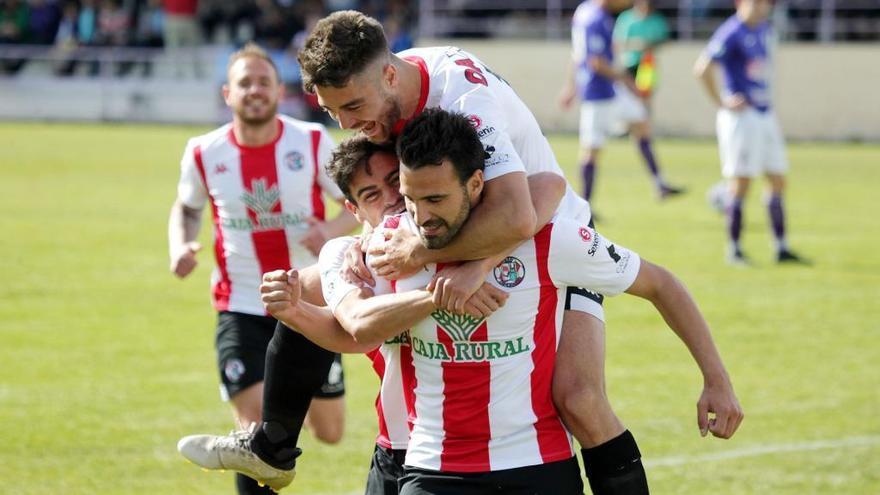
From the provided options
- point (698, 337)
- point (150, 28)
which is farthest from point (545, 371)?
point (150, 28)

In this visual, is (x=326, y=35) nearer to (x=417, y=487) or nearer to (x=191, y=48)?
(x=417, y=487)

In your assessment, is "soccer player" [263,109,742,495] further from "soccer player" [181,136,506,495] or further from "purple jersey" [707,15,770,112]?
"purple jersey" [707,15,770,112]

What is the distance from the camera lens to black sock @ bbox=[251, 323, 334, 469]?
5047mm

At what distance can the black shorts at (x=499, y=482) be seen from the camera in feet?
13.8

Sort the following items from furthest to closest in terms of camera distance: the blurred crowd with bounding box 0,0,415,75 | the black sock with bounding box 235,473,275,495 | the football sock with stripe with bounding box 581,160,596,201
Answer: the blurred crowd with bounding box 0,0,415,75 → the football sock with stripe with bounding box 581,160,596,201 → the black sock with bounding box 235,473,275,495

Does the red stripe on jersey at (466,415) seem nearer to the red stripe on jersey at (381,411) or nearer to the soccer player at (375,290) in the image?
the soccer player at (375,290)

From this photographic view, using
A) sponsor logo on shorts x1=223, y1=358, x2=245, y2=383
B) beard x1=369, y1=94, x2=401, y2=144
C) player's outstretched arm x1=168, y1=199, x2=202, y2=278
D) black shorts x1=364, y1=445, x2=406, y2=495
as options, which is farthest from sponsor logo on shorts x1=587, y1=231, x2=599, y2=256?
sponsor logo on shorts x1=223, y1=358, x2=245, y2=383

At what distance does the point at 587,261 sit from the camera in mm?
4355

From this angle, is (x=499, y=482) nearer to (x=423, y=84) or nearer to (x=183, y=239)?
(x=423, y=84)

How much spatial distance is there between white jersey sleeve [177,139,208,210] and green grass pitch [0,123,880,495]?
1.44 m

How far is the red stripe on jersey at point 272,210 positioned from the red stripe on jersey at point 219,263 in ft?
0.62

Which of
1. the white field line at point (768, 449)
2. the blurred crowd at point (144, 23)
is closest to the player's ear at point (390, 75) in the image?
the white field line at point (768, 449)

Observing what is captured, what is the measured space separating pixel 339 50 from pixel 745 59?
32.4 feet

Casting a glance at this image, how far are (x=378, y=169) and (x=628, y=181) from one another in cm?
1759
